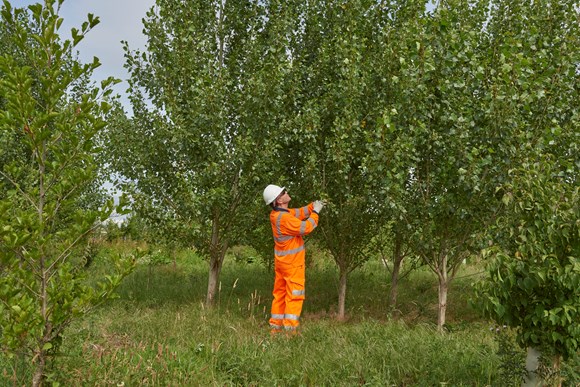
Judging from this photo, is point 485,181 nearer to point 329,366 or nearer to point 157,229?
point 329,366

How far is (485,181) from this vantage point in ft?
24.8

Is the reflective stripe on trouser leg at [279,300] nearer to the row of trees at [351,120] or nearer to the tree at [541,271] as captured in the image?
the row of trees at [351,120]

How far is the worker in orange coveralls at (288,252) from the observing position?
8117mm

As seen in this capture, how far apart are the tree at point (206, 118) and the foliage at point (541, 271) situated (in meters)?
4.91

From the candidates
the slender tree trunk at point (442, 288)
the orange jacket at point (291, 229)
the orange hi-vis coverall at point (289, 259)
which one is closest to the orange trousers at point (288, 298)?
the orange hi-vis coverall at point (289, 259)

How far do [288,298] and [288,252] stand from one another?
0.74 meters

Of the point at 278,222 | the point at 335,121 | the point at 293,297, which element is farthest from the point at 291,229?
the point at 335,121

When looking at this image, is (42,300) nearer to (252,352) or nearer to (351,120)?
(252,352)

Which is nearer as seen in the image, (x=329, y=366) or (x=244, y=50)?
(x=329, y=366)

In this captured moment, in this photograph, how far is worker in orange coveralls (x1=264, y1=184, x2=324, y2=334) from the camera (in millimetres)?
8117

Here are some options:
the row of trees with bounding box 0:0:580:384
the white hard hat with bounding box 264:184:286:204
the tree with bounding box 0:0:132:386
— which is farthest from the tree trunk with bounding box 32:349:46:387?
the white hard hat with bounding box 264:184:286:204

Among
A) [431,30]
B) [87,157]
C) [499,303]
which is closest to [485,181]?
[431,30]

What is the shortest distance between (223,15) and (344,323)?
20.7 ft

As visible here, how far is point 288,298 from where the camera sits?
8.26 meters
